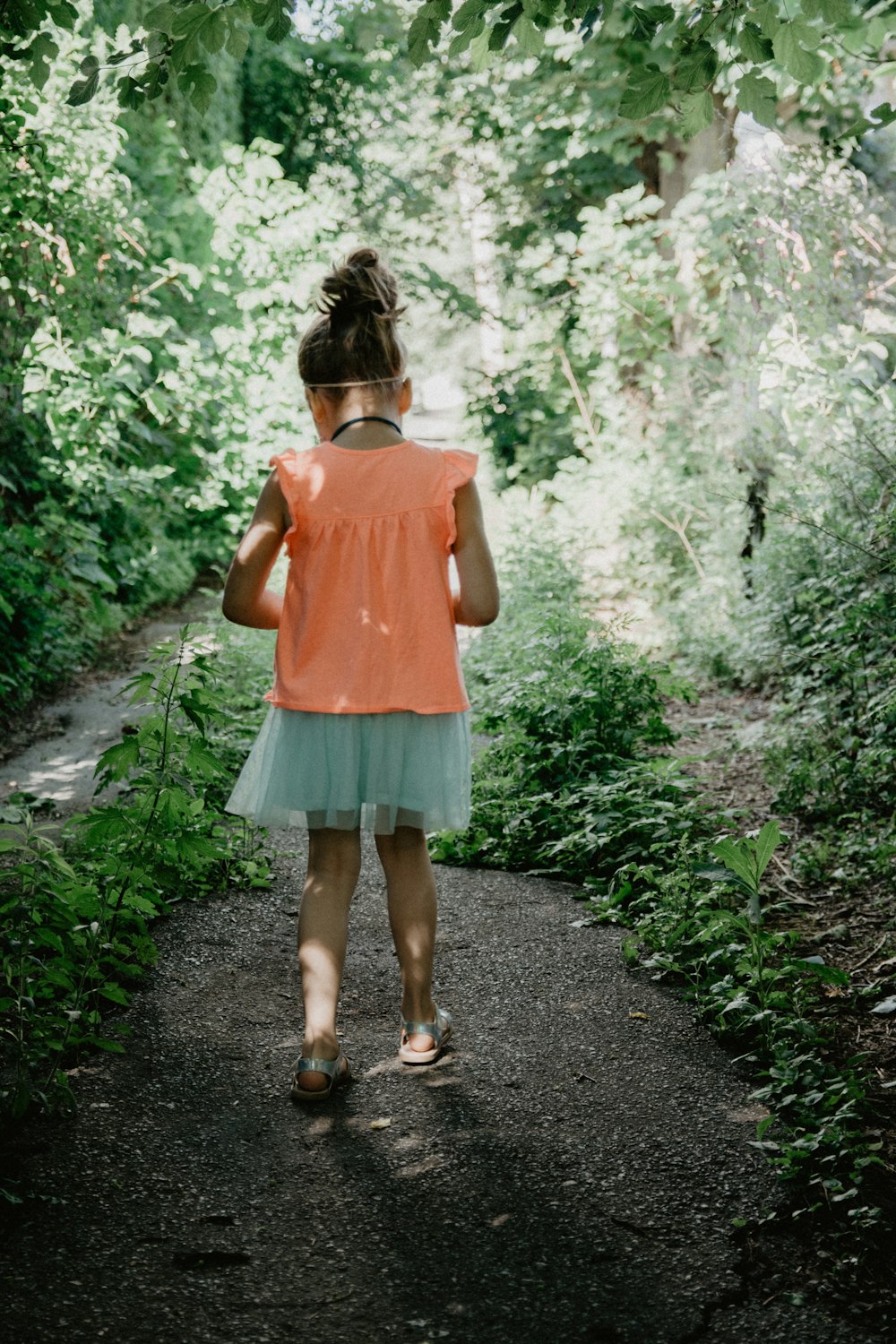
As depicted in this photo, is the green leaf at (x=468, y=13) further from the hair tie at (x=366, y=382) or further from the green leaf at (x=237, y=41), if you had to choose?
the hair tie at (x=366, y=382)

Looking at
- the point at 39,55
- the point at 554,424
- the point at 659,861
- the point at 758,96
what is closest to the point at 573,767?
the point at 659,861

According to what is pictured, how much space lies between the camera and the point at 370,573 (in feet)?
9.41

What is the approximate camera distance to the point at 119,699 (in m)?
7.30

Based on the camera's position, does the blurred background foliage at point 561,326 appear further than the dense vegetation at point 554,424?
Yes

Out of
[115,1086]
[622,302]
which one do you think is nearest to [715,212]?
[622,302]

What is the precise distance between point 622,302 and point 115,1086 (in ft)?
32.6

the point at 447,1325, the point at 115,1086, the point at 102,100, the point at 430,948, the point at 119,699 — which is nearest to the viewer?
the point at 447,1325

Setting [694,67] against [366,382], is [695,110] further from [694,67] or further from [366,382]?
[366,382]

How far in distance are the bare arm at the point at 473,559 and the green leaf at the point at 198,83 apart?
1.47 meters

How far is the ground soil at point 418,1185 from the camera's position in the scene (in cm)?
201

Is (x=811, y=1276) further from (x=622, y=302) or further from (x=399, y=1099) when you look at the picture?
(x=622, y=302)

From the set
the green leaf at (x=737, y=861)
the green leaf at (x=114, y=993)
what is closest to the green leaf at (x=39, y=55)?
the green leaf at (x=114, y=993)

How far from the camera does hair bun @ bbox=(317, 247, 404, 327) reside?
2828mm

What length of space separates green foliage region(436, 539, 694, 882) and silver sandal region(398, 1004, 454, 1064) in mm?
1406
